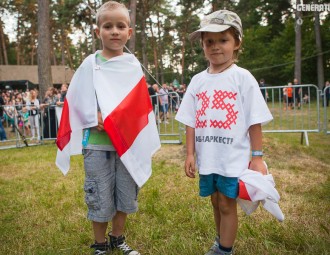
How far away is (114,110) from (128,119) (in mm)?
131

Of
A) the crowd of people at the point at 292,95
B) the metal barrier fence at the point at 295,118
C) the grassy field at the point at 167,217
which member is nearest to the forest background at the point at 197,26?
the crowd of people at the point at 292,95

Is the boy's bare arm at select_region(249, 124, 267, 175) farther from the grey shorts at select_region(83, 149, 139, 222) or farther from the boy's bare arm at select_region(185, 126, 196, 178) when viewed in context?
the grey shorts at select_region(83, 149, 139, 222)

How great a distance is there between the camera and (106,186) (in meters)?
2.33

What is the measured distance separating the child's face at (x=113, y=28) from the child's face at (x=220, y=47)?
0.57m

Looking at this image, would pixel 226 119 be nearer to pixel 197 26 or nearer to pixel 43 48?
pixel 43 48

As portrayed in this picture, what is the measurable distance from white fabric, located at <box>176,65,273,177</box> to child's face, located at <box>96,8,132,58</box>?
0.68 metres

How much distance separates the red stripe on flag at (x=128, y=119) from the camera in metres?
2.28

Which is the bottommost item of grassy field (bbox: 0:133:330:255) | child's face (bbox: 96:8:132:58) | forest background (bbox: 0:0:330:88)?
grassy field (bbox: 0:133:330:255)

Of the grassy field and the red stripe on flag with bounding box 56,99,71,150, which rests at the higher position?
the red stripe on flag with bounding box 56,99,71,150

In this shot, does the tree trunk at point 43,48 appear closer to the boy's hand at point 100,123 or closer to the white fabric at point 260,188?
the boy's hand at point 100,123

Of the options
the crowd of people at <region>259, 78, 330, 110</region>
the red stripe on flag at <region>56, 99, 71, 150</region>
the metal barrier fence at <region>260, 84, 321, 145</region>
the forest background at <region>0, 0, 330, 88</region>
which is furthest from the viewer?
the forest background at <region>0, 0, 330, 88</region>

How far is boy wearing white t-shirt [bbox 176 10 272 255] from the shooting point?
209 cm

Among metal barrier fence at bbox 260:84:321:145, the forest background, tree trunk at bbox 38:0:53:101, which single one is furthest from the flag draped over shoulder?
the forest background

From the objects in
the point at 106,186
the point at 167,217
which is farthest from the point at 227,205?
the point at 167,217
